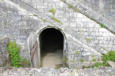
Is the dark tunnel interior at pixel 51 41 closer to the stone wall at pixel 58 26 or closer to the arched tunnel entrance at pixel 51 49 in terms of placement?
the arched tunnel entrance at pixel 51 49

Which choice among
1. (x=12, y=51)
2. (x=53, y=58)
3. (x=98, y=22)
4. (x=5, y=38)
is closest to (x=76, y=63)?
(x=53, y=58)

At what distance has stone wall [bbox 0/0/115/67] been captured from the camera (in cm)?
722

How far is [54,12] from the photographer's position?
7266 millimetres

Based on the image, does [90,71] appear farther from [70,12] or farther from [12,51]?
[12,51]

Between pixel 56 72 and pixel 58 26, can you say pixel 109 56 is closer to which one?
pixel 58 26

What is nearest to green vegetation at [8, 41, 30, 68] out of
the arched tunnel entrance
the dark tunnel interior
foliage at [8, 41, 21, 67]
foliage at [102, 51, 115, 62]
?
foliage at [8, 41, 21, 67]

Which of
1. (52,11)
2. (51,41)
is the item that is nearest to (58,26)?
(52,11)

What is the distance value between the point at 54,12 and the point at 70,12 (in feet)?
2.82

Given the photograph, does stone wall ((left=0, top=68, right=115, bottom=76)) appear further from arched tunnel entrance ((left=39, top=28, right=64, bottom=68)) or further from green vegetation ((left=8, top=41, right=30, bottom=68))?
arched tunnel entrance ((left=39, top=28, right=64, bottom=68))

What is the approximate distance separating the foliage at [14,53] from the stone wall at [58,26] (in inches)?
11.1

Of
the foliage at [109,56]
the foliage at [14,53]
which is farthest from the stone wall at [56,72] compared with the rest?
the foliage at [109,56]

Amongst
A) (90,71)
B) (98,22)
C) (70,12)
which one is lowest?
(90,71)

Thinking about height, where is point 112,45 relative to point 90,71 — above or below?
above

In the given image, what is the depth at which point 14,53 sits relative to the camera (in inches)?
305
